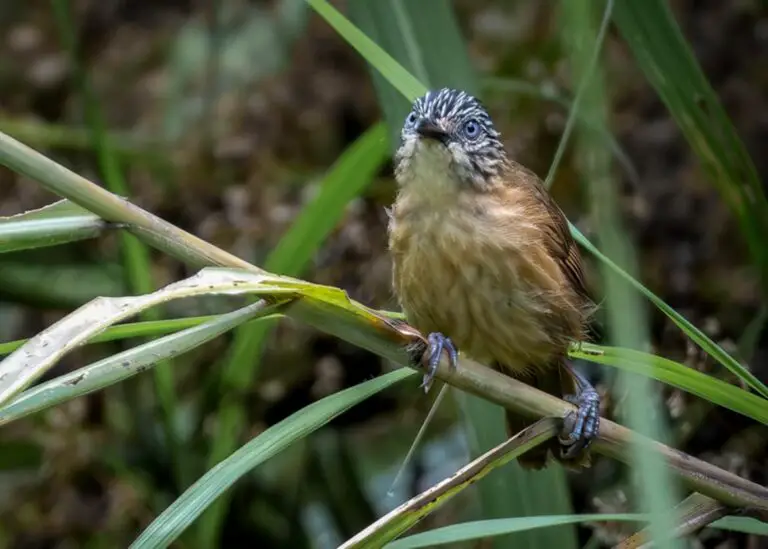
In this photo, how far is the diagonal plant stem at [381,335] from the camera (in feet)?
3.30

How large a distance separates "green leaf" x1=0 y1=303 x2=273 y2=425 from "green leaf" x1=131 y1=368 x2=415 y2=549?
0.15 m

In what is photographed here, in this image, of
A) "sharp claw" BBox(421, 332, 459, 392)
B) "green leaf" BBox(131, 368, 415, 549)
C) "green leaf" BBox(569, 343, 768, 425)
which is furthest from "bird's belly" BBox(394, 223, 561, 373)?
"green leaf" BBox(131, 368, 415, 549)

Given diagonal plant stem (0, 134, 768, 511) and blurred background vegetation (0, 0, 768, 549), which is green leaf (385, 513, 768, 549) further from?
blurred background vegetation (0, 0, 768, 549)

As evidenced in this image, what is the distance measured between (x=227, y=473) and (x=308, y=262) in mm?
1165

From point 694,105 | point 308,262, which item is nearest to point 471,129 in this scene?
point 694,105

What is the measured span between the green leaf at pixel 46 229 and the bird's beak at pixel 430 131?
A: 763 mm

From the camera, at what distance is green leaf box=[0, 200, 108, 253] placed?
1037 mm

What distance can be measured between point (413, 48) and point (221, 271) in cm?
83

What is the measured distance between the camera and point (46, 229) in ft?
3.42

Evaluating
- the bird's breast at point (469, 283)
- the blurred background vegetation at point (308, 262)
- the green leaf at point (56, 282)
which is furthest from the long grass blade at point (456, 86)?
the green leaf at point (56, 282)

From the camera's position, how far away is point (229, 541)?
2.81 m

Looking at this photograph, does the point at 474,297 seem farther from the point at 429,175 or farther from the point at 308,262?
the point at 308,262

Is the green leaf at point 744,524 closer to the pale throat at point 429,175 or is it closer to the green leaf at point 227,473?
the green leaf at point 227,473

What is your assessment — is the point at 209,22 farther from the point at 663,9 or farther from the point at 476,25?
the point at 663,9
